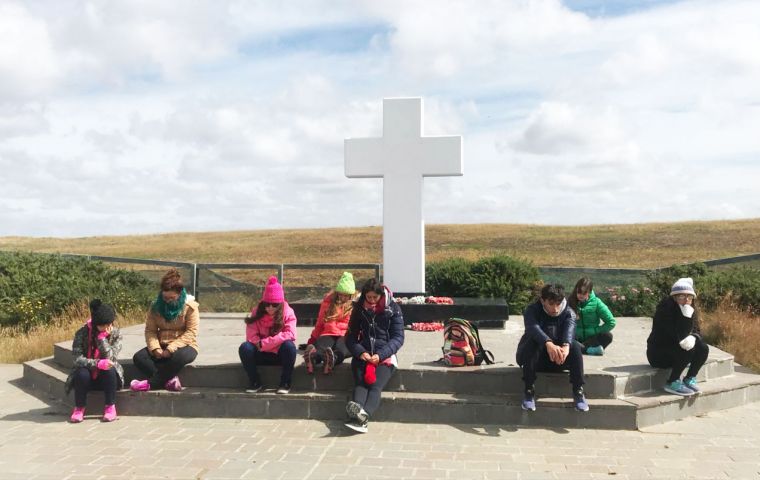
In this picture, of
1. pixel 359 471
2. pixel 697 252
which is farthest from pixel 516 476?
pixel 697 252

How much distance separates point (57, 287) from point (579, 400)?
10688mm

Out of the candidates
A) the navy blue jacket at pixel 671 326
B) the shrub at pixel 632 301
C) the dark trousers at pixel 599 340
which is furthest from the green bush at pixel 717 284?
the navy blue jacket at pixel 671 326

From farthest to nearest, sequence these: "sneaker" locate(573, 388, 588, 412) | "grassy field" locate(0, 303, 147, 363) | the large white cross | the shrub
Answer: the shrub, the large white cross, "grassy field" locate(0, 303, 147, 363), "sneaker" locate(573, 388, 588, 412)

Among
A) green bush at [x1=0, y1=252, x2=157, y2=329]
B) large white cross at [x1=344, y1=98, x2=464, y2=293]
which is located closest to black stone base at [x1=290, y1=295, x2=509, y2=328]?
large white cross at [x1=344, y1=98, x2=464, y2=293]

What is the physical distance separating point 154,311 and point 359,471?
300 cm

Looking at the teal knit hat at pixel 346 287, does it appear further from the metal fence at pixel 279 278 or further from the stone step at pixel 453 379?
the metal fence at pixel 279 278

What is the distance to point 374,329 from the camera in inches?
258

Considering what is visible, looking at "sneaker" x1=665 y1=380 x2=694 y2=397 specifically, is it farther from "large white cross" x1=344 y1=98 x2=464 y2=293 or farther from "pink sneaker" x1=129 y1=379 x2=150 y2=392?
"pink sneaker" x1=129 y1=379 x2=150 y2=392

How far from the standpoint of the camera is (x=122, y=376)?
265 inches

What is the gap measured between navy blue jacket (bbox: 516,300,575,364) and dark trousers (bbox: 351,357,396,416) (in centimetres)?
126

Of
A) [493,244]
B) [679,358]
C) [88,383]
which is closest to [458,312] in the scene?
[679,358]

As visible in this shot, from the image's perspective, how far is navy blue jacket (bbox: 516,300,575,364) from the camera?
6227 mm

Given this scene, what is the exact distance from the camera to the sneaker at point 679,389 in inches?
261

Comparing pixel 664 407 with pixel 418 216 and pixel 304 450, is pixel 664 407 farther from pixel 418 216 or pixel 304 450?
pixel 418 216
